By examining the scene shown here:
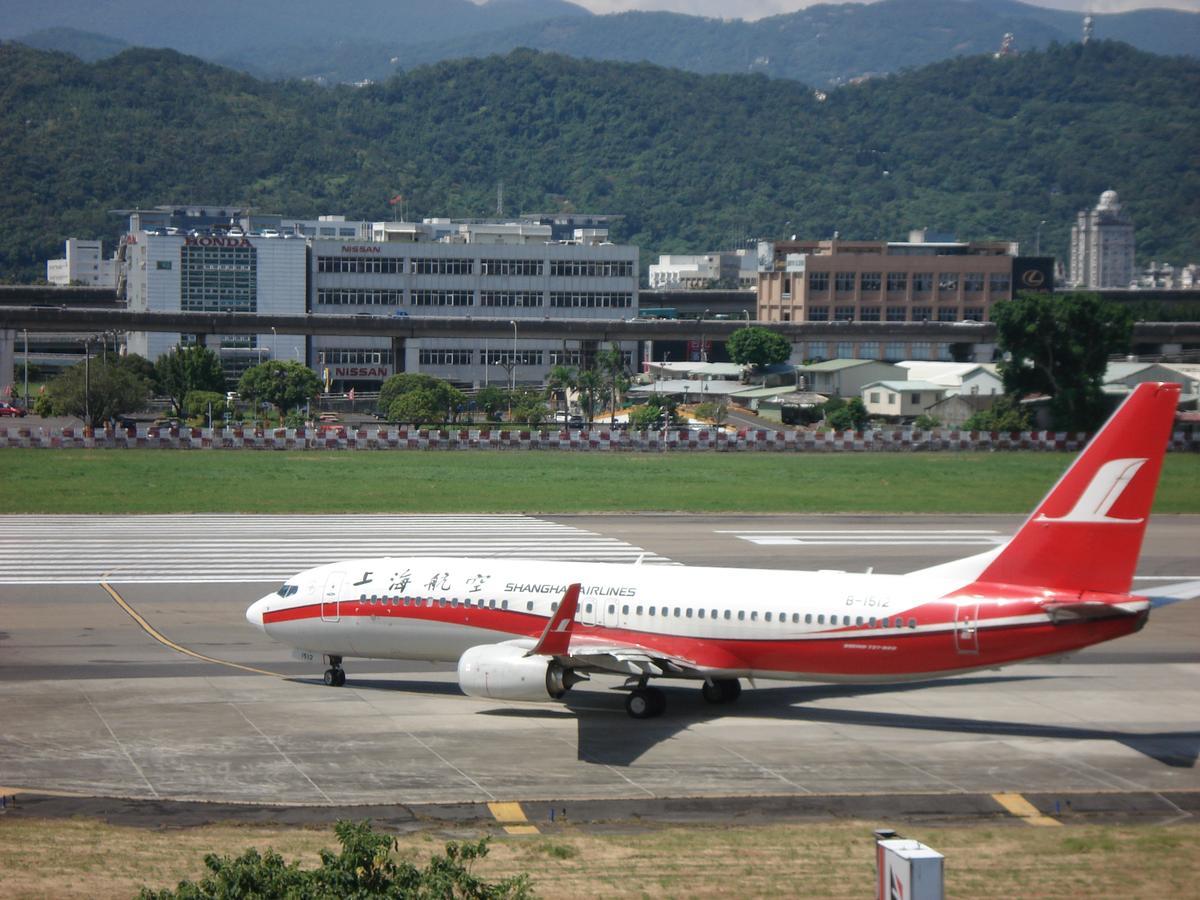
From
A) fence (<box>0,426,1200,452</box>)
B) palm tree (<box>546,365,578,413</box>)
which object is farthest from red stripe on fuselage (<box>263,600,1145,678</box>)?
palm tree (<box>546,365,578,413</box>)

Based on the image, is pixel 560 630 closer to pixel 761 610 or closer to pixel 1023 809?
pixel 761 610

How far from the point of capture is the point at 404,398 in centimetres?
13362

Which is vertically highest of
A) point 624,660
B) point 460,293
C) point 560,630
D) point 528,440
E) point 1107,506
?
point 460,293

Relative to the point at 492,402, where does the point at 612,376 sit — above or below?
above

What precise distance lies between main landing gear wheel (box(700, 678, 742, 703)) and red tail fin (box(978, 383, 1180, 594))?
7.96 m

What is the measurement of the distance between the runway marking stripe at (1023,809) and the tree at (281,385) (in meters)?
124

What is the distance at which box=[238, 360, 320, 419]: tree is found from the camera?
479ft

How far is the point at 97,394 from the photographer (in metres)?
127

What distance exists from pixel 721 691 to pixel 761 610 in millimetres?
3060

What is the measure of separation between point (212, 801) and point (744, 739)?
38.9ft

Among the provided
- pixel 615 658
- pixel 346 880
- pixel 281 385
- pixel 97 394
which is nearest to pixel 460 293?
pixel 281 385

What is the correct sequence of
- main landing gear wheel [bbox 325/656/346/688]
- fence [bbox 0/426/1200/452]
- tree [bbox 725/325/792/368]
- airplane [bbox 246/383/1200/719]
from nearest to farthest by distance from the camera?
airplane [bbox 246/383/1200/719], main landing gear wheel [bbox 325/656/346/688], fence [bbox 0/426/1200/452], tree [bbox 725/325/792/368]

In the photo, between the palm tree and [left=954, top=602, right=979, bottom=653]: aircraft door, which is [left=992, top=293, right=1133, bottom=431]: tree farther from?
[left=954, top=602, right=979, bottom=653]: aircraft door

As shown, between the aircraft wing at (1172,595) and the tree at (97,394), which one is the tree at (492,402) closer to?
the tree at (97,394)
